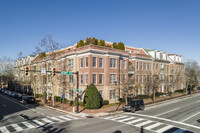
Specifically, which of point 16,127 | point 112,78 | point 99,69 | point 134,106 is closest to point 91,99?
point 99,69

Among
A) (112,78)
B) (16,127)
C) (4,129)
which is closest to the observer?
(4,129)

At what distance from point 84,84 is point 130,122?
15049mm

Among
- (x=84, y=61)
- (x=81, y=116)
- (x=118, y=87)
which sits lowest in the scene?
(x=81, y=116)

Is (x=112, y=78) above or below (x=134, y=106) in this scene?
above

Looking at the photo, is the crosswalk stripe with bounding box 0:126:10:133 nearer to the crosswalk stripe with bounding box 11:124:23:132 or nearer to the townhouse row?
the crosswalk stripe with bounding box 11:124:23:132

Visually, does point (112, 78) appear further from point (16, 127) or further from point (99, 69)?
point (16, 127)

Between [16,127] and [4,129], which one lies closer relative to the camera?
[4,129]

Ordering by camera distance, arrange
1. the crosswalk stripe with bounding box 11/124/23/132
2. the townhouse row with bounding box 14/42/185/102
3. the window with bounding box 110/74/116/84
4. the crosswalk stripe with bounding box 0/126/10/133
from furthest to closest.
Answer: the window with bounding box 110/74/116/84 → the townhouse row with bounding box 14/42/185/102 → the crosswalk stripe with bounding box 11/124/23/132 → the crosswalk stripe with bounding box 0/126/10/133

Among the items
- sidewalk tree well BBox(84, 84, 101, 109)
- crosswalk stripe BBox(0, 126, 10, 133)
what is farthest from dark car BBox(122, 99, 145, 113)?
crosswalk stripe BBox(0, 126, 10, 133)

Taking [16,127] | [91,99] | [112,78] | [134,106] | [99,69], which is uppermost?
[99,69]

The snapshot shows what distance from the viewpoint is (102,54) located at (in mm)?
33969

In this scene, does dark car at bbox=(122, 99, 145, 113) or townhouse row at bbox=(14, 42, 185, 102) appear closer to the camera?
dark car at bbox=(122, 99, 145, 113)

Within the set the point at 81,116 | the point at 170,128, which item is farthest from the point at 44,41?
the point at 170,128

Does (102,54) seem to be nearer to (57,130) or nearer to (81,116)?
(81,116)
